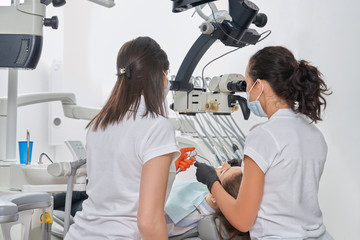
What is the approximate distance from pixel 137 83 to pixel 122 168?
0.82 ft

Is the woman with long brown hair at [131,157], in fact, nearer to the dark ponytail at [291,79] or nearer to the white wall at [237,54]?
the dark ponytail at [291,79]

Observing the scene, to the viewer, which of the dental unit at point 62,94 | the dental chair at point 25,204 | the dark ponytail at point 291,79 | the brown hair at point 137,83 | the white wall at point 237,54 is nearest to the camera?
the brown hair at point 137,83

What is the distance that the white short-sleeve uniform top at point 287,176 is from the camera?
1229mm

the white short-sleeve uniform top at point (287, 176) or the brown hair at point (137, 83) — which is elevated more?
the brown hair at point (137, 83)

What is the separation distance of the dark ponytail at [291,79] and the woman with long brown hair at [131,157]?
0.38m

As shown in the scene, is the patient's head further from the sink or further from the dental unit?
the sink

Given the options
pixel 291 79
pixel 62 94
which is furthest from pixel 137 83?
pixel 62 94

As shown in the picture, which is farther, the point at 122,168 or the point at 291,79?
the point at 291,79

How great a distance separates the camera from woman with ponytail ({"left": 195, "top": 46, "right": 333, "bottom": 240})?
1232 mm

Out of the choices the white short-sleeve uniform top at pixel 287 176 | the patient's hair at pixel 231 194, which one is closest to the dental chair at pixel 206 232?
the patient's hair at pixel 231 194

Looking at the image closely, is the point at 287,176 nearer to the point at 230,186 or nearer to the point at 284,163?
the point at 284,163

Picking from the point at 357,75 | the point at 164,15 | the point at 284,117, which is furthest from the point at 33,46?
the point at 164,15

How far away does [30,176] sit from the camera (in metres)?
1.81

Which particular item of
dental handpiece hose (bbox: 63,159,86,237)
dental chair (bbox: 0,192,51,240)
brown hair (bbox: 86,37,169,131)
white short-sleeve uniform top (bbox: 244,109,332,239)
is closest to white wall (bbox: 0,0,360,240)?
white short-sleeve uniform top (bbox: 244,109,332,239)
